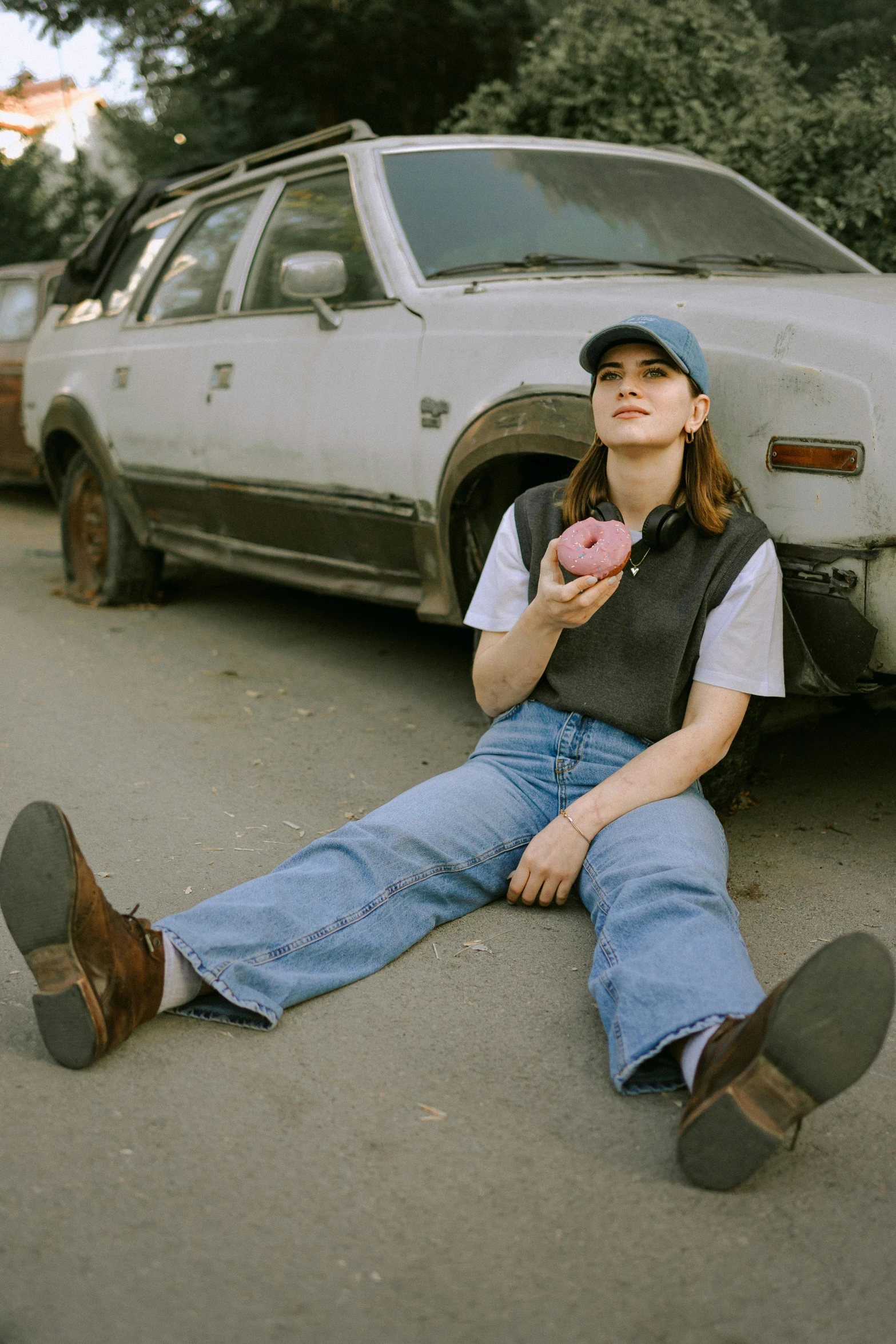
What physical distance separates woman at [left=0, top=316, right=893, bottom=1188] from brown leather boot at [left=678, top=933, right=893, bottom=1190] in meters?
0.04

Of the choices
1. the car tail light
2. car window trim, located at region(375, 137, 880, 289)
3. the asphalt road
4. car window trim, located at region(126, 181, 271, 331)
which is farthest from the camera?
car window trim, located at region(126, 181, 271, 331)

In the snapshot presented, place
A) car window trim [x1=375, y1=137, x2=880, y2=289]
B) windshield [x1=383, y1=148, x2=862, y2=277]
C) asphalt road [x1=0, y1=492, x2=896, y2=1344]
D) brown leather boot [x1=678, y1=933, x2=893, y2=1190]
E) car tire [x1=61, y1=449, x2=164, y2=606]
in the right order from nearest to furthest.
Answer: asphalt road [x1=0, y1=492, x2=896, y2=1344] → brown leather boot [x1=678, y1=933, x2=893, y2=1190] → car window trim [x1=375, y1=137, x2=880, y2=289] → windshield [x1=383, y1=148, x2=862, y2=277] → car tire [x1=61, y1=449, x2=164, y2=606]

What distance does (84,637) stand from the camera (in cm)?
568

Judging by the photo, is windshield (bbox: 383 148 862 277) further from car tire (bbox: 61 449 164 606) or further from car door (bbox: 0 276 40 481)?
car door (bbox: 0 276 40 481)

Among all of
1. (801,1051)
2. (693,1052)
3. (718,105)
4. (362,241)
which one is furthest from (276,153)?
(801,1051)

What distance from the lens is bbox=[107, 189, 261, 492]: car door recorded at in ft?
16.9

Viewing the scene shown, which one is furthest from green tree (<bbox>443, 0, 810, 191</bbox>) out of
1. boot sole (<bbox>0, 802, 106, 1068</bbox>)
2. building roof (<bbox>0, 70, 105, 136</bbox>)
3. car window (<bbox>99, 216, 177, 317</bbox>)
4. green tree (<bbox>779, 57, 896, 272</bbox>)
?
building roof (<bbox>0, 70, 105, 136</bbox>)

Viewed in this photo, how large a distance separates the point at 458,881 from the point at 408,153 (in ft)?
9.14

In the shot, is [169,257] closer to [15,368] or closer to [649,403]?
[649,403]

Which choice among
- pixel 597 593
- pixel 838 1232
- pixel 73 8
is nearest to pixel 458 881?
pixel 597 593

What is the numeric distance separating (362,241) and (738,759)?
2278 millimetres

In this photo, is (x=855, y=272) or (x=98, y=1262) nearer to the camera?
(x=98, y=1262)

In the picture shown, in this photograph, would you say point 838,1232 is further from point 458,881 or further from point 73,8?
point 73,8

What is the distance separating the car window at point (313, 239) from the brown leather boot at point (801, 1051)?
9.58 ft
